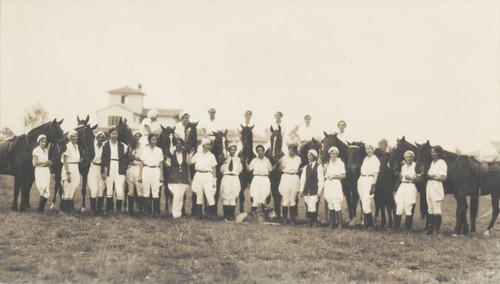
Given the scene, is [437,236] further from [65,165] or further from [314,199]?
[65,165]

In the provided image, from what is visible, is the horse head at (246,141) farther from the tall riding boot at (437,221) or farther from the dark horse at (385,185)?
the tall riding boot at (437,221)

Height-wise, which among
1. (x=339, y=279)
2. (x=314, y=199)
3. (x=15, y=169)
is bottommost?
(x=339, y=279)

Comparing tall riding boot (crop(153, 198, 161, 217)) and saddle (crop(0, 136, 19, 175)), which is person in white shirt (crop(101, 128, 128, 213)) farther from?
saddle (crop(0, 136, 19, 175))

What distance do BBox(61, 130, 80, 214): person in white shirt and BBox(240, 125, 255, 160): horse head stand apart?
3964 mm

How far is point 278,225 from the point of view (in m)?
9.58

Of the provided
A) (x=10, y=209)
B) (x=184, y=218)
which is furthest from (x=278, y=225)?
(x=10, y=209)

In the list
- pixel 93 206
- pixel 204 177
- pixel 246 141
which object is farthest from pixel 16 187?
pixel 246 141

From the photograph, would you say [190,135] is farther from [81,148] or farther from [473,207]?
[473,207]

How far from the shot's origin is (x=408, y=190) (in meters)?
9.20

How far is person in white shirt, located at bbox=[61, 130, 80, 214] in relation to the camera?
938cm

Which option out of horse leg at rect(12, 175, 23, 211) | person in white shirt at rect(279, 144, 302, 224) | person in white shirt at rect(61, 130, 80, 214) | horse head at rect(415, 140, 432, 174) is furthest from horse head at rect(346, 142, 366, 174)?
horse leg at rect(12, 175, 23, 211)

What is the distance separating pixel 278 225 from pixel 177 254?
354cm

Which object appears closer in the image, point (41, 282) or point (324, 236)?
point (41, 282)

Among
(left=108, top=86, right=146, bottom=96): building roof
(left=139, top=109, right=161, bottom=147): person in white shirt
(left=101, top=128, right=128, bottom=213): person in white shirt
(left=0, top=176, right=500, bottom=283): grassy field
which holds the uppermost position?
(left=108, top=86, right=146, bottom=96): building roof
